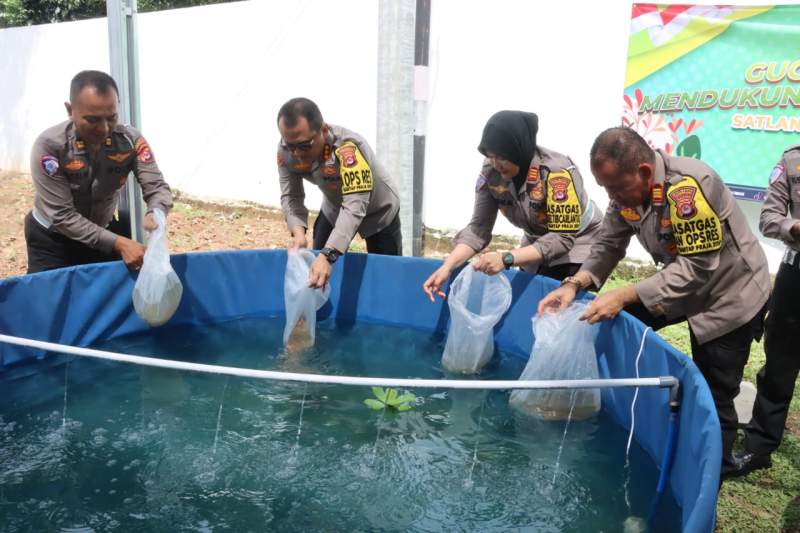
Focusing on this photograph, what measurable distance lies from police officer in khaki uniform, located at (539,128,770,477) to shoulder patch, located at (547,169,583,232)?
393mm

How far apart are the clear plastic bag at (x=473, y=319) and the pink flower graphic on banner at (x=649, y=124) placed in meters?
2.64

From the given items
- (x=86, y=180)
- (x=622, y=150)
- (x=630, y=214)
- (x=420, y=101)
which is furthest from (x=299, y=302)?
(x=420, y=101)

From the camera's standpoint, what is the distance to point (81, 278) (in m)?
3.62

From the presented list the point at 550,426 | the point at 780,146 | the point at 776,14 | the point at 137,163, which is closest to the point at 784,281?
the point at 550,426

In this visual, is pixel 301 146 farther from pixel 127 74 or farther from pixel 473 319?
pixel 127 74

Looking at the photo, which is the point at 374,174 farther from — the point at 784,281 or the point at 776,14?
the point at 776,14

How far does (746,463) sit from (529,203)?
144cm

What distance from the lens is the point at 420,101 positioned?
18.2ft

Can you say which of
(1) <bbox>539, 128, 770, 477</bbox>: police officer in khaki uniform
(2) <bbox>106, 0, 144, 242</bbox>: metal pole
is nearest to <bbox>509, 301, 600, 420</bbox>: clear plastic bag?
(1) <bbox>539, 128, 770, 477</bbox>: police officer in khaki uniform

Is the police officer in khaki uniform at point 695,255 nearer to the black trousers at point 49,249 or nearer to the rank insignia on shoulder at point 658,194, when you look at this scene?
the rank insignia on shoulder at point 658,194

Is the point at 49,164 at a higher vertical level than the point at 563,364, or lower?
higher

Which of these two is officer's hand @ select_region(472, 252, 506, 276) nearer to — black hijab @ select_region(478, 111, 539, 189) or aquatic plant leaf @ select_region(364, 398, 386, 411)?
black hijab @ select_region(478, 111, 539, 189)

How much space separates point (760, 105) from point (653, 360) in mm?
3090

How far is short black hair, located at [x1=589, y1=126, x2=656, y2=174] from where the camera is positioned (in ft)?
7.98
